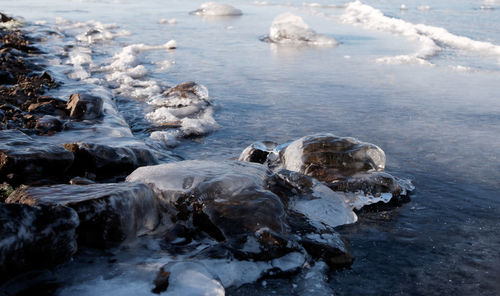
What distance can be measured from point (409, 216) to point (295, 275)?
132cm

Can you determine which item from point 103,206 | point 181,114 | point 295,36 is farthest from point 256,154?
point 295,36

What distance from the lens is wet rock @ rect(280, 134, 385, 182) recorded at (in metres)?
4.27

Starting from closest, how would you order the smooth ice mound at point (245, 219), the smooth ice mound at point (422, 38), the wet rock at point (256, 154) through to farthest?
the smooth ice mound at point (245, 219) < the wet rock at point (256, 154) < the smooth ice mound at point (422, 38)

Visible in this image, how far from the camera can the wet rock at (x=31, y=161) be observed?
3.60 metres

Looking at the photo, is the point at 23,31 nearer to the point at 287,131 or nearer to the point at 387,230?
the point at 287,131

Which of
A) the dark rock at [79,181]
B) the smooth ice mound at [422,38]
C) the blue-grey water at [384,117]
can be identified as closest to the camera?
the blue-grey water at [384,117]

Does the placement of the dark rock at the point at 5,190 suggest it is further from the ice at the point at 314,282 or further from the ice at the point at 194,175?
the ice at the point at 314,282

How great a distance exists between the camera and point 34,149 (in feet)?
12.4


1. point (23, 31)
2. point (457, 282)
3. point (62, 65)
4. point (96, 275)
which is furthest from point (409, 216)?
point (23, 31)

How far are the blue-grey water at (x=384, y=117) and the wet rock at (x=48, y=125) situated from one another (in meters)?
0.97

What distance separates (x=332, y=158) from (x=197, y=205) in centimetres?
153

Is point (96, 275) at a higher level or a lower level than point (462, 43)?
lower

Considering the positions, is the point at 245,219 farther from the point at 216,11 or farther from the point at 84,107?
the point at 216,11

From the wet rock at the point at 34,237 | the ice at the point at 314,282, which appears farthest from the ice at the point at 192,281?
the wet rock at the point at 34,237
